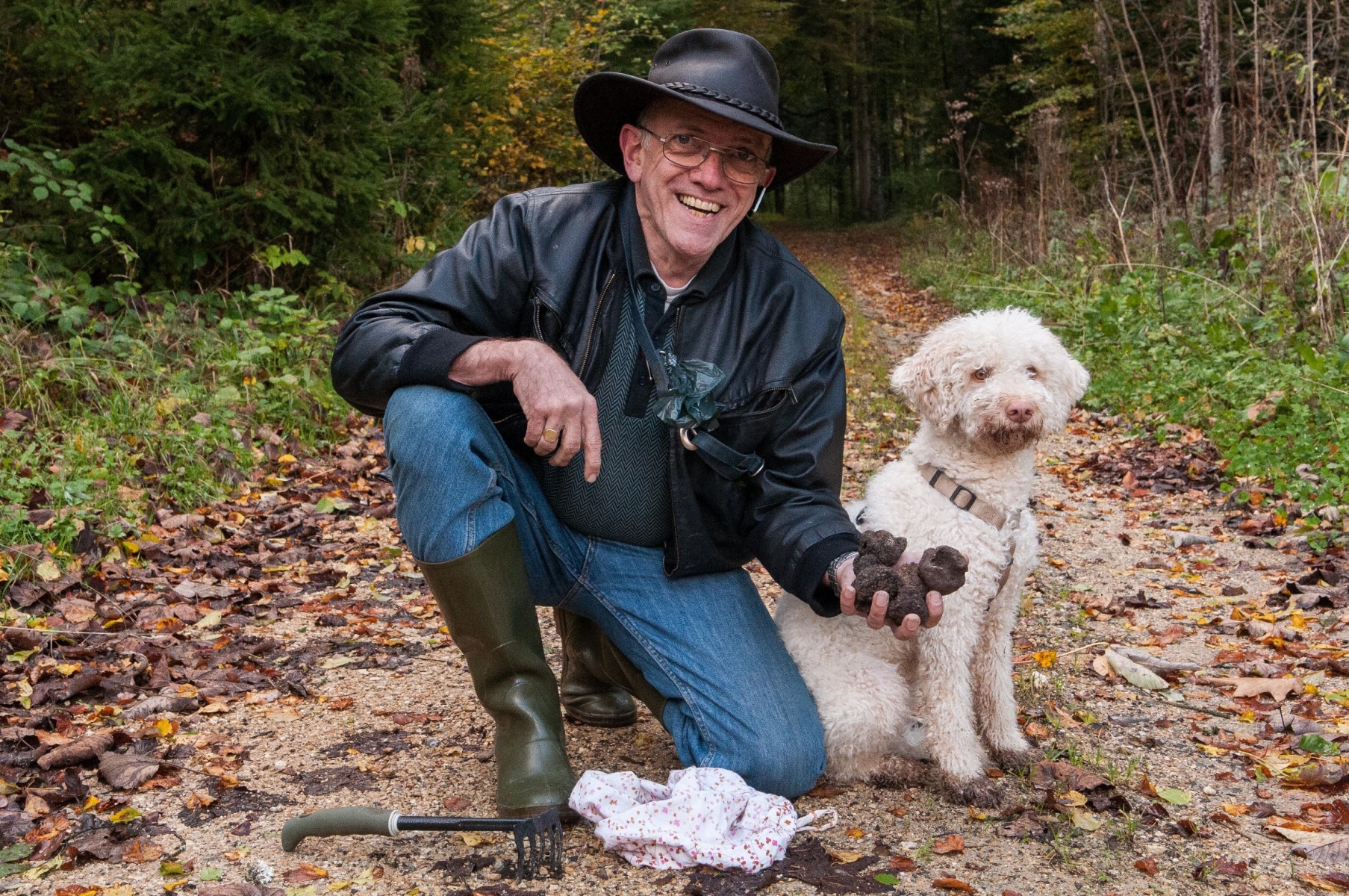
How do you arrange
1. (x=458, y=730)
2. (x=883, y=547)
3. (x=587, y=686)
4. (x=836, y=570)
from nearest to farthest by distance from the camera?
(x=883, y=547)
(x=836, y=570)
(x=458, y=730)
(x=587, y=686)

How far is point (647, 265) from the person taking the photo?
10.5 feet

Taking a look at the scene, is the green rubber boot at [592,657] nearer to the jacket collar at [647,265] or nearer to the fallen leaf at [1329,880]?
the jacket collar at [647,265]

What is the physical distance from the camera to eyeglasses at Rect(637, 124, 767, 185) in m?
3.10

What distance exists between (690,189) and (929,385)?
89cm

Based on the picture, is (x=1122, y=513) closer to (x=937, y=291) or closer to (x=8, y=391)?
(x=8, y=391)

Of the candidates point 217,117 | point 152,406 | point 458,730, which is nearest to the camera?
point 458,730

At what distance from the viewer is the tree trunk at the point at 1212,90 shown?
908 centimetres

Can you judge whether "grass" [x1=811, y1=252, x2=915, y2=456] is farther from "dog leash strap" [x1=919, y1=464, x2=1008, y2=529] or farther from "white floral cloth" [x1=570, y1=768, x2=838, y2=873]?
"white floral cloth" [x1=570, y1=768, x2=838, y2=873]

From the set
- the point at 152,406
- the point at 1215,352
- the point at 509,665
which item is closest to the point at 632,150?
the point at 509,665

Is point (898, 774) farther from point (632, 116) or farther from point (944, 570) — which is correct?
point (632, 116)

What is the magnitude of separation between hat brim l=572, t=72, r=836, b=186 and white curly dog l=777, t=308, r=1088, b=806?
679 millimetres

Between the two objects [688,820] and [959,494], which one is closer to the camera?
[688,820]

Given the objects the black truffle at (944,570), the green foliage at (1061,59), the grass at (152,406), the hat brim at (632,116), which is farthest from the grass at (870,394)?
the green foliage at (1061,59)

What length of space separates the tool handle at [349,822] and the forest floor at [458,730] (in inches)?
3.6
